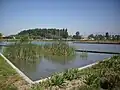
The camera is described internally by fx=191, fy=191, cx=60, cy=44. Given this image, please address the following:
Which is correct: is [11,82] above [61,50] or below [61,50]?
below

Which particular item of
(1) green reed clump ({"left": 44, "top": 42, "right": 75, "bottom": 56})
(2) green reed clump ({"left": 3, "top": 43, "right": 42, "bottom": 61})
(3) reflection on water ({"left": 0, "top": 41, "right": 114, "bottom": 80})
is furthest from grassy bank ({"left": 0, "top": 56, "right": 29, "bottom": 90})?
(1) green reed clump ({"left": 44, "top": 42, "right": 75, "bottom": 56})

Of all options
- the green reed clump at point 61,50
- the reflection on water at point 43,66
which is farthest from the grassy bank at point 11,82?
the green reed clump at point 61,50

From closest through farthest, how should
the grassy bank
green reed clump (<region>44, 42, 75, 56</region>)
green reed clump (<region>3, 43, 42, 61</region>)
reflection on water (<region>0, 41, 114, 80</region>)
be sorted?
1. the grassy bank
2. reflection on water (<region>0, 41, 114, 80</region>)
3. green reed clump (<region>3, 43, 42, 61</region>)
4. green reed clump (<region>44, 42, 75, 56</region>)

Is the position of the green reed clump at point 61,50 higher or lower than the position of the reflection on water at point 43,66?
higher

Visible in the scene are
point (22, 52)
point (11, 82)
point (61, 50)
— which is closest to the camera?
point (11, 82)

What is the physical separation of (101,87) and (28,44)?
4771mm

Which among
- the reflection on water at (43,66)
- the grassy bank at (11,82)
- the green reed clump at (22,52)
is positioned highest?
the green reed clump at (22,52)

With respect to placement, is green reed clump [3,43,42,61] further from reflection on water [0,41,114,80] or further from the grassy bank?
the grassy bank

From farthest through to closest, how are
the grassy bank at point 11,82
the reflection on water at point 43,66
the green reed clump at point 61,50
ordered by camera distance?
the green reed clump at point 61,50 < the reflection on water at point 43,66 < the grassy bank at point 11,82

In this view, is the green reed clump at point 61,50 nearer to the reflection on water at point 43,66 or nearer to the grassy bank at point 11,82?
the reflection on water at point 43,66

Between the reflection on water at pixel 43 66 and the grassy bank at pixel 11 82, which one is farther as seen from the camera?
the reflection on water at pixel 43 66

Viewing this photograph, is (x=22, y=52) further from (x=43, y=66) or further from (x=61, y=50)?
(x=61, y=50)

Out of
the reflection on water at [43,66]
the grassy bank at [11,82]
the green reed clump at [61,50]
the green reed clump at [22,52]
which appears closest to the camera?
the grassy bank at [11,82]

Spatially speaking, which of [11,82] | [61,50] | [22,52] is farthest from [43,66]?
[61,50]
